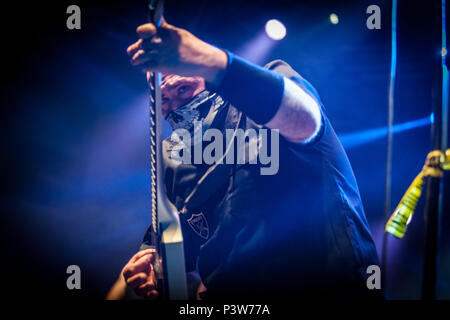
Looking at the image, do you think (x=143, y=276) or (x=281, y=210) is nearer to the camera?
(x=281, y=210)

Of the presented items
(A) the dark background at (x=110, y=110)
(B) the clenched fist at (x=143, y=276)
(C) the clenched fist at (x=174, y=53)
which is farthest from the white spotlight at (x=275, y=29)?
(B) the clenched fist at (x=143, y=276)

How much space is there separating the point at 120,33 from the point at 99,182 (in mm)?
1363

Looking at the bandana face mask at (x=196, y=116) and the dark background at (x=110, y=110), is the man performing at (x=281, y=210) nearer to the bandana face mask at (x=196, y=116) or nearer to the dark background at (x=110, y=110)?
the bandana face mask at (x=196, y=116)

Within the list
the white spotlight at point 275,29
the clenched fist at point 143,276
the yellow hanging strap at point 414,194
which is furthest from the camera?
the white spotlight at point 275,29

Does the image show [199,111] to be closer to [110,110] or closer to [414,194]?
[414,194]

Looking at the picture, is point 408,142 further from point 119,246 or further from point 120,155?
point 119,246

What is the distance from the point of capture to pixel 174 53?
610 mm

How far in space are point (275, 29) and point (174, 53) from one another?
92.1 inches

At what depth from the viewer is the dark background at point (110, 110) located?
2039mm

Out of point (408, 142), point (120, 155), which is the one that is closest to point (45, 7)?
point (120, 155)

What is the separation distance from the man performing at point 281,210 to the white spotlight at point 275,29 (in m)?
1.82

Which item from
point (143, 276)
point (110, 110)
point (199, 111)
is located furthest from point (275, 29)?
point (143, 276)

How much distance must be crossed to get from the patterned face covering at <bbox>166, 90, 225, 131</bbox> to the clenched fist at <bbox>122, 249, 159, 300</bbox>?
0.58 m

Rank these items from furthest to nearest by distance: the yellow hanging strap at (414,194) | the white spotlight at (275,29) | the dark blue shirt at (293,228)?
the white spotlight at (275,29) < the dark blue shirt at (293,228) < the yellow hanging strap at (414,194)
